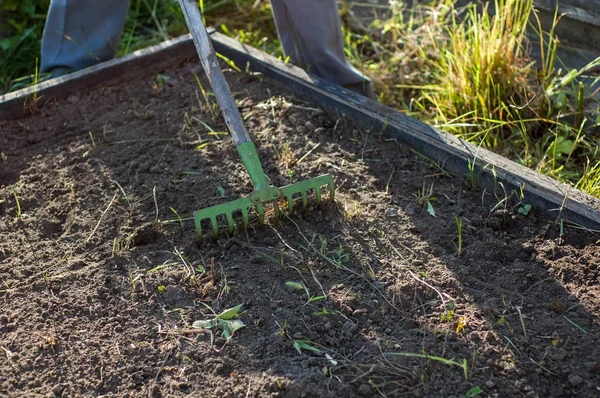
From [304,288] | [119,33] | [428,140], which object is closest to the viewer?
[304,288]

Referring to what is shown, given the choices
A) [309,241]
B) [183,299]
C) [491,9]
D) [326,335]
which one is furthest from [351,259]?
[491,9]

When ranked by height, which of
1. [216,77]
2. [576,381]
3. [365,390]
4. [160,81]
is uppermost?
[216,77]

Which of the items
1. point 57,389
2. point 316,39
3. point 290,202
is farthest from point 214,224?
point 316,39

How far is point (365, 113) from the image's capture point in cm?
301

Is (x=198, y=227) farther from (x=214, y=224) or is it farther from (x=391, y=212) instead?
(x=391, y=212)

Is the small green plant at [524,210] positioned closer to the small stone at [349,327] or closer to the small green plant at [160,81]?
the small stone at [349,327]

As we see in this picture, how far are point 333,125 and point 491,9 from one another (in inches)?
42.8

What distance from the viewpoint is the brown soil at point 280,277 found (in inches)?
80.0

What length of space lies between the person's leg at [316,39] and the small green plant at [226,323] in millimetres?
1431

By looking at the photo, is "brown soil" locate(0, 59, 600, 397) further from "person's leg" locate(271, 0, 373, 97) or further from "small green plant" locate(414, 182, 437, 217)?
"person's leg" locate(271, 0, 373, 97)

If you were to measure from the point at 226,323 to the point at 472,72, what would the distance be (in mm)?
1579

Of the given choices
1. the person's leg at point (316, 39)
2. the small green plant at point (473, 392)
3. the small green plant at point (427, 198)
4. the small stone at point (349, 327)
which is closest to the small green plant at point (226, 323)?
the small stone at point (349, 327)

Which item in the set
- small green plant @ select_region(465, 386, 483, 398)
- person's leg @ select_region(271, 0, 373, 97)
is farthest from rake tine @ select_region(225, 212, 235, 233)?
person's leg @ select_region(271, 0, 373, 97)

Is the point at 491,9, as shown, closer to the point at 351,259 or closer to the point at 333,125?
the point at 333,125
